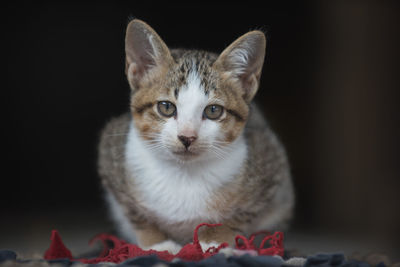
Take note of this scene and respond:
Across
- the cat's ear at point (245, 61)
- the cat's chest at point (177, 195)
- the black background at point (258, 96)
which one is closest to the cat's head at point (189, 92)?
the cat's ear at point (245, 61)

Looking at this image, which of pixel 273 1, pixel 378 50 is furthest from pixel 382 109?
pixel 273 1

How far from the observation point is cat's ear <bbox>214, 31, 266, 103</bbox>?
1.65 m

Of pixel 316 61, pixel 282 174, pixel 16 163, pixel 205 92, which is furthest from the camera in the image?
pixel 316 61

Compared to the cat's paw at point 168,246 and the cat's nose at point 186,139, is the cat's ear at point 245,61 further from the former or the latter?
the cat's paw at point 168,246

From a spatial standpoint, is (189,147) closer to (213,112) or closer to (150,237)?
(213,112)

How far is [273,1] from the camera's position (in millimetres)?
3221

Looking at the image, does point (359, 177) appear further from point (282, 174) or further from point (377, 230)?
point (282, 174)

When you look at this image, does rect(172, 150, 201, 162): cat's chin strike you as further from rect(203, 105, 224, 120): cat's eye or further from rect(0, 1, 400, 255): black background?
rect(0, 1, 400, 255): black background

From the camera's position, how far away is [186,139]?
1.49m

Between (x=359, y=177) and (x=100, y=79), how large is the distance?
88.3 inches

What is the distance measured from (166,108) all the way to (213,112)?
0.60ft

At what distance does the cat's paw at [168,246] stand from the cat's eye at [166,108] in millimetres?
540

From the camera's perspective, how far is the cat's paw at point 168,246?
65.5 inches

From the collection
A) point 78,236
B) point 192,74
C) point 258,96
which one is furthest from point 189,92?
point 258,96
